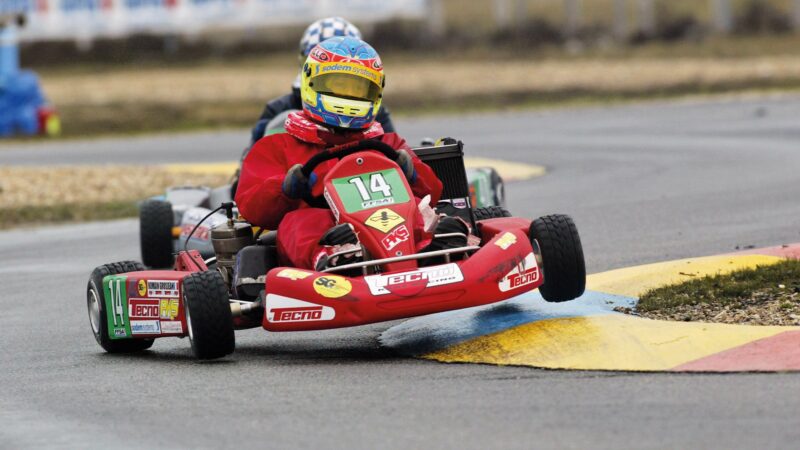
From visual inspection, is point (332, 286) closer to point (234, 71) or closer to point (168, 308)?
point (168, 308)

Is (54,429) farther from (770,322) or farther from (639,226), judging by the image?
(639,226)

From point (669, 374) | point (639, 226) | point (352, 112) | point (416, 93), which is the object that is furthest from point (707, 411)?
point (416, 93)

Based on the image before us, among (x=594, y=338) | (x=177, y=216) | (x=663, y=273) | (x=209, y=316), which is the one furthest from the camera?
(x=177, y=216)

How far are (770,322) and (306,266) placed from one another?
7.16ft

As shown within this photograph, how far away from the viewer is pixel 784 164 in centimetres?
1608

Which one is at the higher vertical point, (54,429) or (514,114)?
(54,429)

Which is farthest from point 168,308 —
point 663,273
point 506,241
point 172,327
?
point 663,273

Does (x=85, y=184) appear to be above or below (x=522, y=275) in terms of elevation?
below

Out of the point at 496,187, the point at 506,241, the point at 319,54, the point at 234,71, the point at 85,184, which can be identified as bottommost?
the point at 234,71

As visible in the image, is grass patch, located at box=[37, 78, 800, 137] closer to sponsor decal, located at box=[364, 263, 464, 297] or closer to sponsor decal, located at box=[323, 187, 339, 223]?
sponsor decal, located at box=[323, 187, 339, 223]

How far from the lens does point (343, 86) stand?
8109 millimetres

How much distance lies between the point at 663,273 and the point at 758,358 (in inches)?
89.4

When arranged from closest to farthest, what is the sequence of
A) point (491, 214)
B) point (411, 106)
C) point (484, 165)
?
point (491, 214) → point (484, 165) → point (411, 106)

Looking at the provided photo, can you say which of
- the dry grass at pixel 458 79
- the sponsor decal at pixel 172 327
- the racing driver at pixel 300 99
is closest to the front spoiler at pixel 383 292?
the sponsor decal at pixel 172 327
